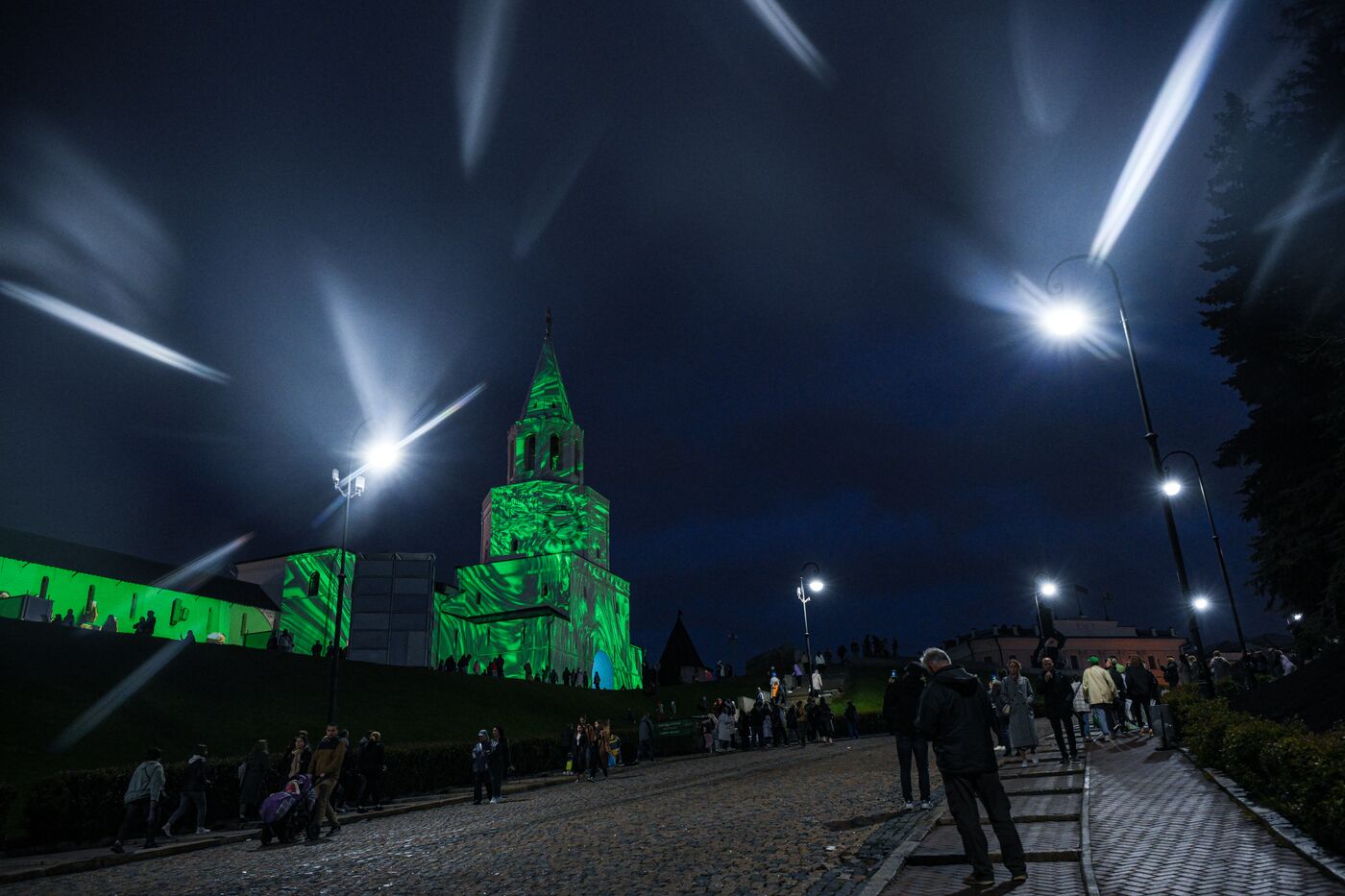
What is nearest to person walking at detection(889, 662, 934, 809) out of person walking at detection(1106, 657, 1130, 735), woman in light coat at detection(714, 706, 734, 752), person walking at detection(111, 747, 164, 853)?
person walking at detection(1106, 657, 1130, 735)

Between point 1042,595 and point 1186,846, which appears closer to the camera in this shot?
point 1186,846

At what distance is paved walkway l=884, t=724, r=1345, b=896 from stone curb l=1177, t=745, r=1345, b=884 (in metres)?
0.06

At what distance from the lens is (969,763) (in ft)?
21.9

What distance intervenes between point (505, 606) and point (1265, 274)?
50.6 metres

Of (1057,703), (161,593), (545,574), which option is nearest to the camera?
(1057,703)

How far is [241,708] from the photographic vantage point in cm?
2602

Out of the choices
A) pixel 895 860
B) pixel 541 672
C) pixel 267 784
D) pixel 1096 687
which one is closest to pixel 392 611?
pixel 541 672

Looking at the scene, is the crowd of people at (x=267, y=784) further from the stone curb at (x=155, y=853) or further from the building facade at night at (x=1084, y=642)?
the building facade at night at (x=1084, y=642)

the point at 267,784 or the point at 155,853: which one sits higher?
the point at 267,784

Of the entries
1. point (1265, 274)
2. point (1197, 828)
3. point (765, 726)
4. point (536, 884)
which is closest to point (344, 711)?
point (765, 726)

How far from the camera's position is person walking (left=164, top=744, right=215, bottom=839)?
49.9 feet

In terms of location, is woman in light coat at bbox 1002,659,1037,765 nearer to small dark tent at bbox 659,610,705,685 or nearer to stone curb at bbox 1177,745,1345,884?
stone curb at bbox 1177,745,1345,884

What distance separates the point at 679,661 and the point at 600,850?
71.1 m

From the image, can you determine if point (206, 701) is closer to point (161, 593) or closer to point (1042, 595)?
point (161, 593)
